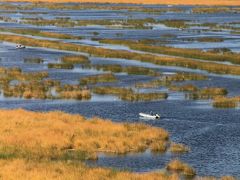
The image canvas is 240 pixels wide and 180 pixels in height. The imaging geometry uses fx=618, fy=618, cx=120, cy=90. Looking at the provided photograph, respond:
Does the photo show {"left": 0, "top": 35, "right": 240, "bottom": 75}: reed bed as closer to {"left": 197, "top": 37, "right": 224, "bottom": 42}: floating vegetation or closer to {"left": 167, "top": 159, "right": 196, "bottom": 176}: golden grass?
{"left": 197, "top": 37, "right": 224, "bottom": 42}: floating vegetation

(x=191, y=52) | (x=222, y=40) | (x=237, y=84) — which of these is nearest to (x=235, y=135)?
(x=237, y=84)

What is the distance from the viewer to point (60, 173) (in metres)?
33.6

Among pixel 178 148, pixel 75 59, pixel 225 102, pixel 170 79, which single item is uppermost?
pixel 178 148

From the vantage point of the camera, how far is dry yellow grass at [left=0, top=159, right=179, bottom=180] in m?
32.7

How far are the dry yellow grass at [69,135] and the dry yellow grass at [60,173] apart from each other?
4080 millimetres

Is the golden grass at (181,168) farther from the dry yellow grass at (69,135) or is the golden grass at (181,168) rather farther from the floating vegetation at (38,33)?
the floating vegetation at (38,33)

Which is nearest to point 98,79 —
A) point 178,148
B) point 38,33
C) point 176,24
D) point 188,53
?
point 188,53

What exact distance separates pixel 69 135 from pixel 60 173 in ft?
31.6

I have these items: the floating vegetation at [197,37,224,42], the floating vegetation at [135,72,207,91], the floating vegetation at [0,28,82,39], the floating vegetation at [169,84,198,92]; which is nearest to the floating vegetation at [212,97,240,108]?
the floating vegetation at [169,84,198,92]

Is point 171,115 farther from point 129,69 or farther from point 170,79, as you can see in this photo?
point 129,69

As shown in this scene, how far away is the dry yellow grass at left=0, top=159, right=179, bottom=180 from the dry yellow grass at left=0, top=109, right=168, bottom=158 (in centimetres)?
408

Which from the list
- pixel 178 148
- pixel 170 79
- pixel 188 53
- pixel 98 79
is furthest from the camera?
pixel 188 53

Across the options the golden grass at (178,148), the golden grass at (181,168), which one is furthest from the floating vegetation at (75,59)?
the golden grass at (181,168)

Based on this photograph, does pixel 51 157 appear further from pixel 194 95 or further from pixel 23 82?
pixel 23 82
